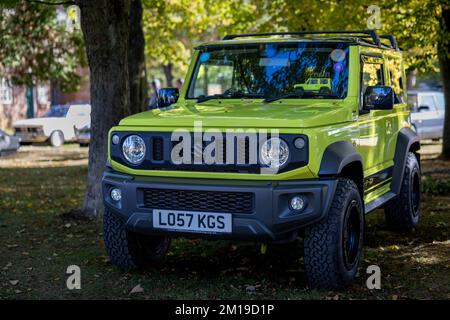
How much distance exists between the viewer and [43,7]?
18375mm

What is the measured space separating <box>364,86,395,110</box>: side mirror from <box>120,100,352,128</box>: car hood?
366 mm

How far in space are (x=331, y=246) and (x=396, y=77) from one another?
3.25 meters

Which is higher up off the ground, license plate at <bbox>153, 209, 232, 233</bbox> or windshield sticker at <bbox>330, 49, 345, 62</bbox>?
windshield sticker at <bbox>330, 49, 345, 62</bbox>

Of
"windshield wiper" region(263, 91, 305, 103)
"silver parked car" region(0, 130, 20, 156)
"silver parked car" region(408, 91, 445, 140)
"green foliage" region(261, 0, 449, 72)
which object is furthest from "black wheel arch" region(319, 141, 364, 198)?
"silver parked car" region(408, 91, 445, 140)

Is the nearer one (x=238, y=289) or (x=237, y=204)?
(x=237, y=204)

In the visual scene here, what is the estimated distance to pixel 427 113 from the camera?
21.1 metres

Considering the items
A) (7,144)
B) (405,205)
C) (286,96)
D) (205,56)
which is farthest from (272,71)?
(7,144)

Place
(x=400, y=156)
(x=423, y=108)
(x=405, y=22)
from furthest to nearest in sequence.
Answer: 1. (x=423, y=108)
2. (x=405, y=22)
3. (x=400, y=156)

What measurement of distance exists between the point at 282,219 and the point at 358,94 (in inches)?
63.7

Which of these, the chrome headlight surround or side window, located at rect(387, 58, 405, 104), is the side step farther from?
the chrome headlight surround

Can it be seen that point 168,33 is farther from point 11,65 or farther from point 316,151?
point 316,151

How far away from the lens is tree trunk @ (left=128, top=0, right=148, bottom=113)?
13.6 metres

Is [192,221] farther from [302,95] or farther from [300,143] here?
[302,95]

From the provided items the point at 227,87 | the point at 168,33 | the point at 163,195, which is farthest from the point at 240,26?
the point at 163,195
